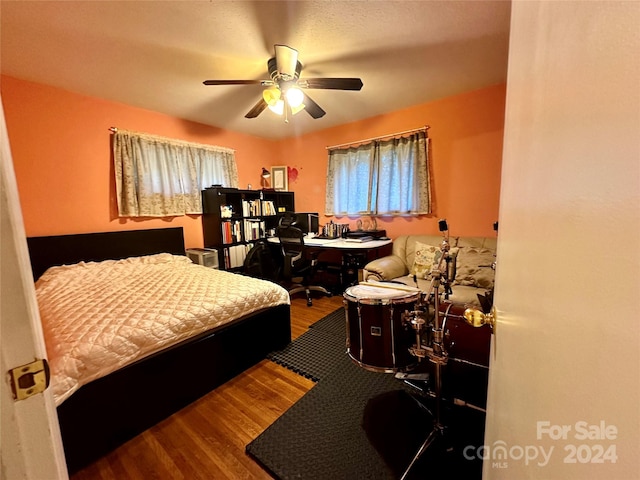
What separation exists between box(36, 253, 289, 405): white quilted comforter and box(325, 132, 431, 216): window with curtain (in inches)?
82.7

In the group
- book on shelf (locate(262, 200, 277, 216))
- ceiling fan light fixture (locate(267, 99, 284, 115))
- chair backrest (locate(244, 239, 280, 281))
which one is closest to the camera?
ceiling fan light fixture (locate(267, 99, 284, 115))

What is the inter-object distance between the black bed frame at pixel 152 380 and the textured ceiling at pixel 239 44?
169 centimetres

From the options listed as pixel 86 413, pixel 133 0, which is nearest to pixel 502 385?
pixel 86 413

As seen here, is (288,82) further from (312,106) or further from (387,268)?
(387,268)

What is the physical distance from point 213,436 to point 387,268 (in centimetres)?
209

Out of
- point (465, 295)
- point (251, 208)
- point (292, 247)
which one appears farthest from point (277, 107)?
point (465, 295)

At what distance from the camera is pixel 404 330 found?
4.57ft

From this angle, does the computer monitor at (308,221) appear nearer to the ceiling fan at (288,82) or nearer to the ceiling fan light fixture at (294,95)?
the ceiling fan at (288,82)

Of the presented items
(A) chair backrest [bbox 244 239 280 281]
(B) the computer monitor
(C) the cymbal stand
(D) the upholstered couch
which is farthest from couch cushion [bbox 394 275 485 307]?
(A) chair backrest [bbox 244 239 280 281]

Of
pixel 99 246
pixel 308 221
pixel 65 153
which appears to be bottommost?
pixel 99 246

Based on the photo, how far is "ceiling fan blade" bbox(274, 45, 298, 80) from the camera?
1.79 meters

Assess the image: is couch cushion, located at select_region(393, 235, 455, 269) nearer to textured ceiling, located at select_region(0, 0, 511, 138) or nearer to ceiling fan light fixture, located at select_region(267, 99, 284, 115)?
textured ceiling, located at select_region(0, 0, 511, 138)

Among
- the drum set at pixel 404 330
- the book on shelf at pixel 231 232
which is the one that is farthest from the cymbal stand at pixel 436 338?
the book on shelf at pixel 231 232

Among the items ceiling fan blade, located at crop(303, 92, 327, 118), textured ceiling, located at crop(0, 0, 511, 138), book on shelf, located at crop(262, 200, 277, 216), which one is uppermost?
textured ceiling, located at crop(0, 0, 511, 138)
